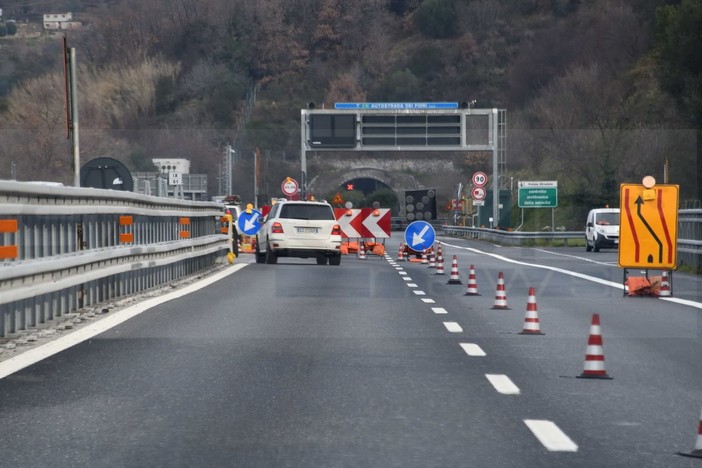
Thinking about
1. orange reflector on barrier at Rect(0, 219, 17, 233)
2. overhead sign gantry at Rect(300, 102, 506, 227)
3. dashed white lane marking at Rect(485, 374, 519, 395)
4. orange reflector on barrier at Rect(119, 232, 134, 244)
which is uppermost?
overhead sign gantry at Rect(300, 102, 506, 227)

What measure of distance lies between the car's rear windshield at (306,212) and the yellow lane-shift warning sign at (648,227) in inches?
510

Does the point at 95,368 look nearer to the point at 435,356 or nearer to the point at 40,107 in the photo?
the point at 435,356

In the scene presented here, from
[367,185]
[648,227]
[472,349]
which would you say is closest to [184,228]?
[648,227]

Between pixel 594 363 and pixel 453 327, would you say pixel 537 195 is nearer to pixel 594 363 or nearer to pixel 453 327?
pixel 453 327

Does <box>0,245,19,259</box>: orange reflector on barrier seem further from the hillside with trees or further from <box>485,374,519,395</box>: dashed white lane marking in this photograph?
the hillside with trees

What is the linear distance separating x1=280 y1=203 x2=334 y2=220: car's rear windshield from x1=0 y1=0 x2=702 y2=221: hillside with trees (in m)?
30.7

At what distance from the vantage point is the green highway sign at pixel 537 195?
61656 mm

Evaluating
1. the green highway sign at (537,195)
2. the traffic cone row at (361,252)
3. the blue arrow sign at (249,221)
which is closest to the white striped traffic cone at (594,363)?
the blue arrow sign at (249,221)

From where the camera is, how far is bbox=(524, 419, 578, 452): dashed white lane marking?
7.24 meters

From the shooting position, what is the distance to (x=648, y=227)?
2036cm

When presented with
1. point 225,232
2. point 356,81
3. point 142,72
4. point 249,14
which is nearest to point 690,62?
point 225,232

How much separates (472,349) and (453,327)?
226 centimetres

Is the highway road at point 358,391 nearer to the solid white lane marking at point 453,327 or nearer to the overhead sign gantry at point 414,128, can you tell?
the solid white lane marking at point 453,327

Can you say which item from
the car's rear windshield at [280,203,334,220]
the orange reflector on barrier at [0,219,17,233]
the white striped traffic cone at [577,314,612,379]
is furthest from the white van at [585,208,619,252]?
the orange reflector on barrier at [0,219,17,233]
